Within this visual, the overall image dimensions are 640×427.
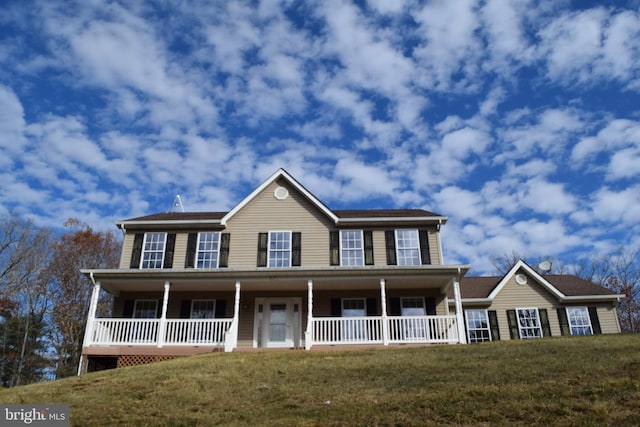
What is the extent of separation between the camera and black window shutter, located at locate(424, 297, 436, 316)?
18.3m

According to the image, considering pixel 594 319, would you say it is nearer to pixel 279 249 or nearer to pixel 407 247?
pixel 407 247

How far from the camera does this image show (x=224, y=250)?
62.7 feet

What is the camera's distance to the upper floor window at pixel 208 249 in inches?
752

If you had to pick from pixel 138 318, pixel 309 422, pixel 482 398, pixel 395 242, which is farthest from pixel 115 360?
pixel 482 398

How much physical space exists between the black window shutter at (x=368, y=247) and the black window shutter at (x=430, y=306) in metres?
2.43

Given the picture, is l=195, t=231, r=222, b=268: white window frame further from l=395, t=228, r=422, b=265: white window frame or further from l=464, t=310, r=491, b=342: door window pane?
l=464, t=310, r=491, b=342: door window pane

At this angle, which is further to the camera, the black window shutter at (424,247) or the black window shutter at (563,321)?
the black window shutter at (563,321)

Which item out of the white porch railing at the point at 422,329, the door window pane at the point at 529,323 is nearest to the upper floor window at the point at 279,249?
the white porch railing at the point at 422,329

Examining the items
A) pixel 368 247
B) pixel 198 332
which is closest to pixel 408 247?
pixel 368 247

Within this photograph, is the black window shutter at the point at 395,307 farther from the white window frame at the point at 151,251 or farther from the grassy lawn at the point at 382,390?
the white window frame at the point at 151,251

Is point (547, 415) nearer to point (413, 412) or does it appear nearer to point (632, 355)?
point (413, 412)

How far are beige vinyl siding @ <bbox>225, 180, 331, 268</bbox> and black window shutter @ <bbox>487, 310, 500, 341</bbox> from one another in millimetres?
7711

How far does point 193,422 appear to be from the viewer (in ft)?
24.8

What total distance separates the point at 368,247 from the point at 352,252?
629 mm
